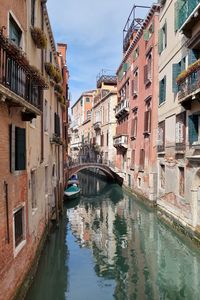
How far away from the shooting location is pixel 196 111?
34.8ft

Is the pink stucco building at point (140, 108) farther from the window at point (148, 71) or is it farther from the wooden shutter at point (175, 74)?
the wooden shutter at point (175, 74)

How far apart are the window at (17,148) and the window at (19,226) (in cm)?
93

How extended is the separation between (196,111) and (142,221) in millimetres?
6069

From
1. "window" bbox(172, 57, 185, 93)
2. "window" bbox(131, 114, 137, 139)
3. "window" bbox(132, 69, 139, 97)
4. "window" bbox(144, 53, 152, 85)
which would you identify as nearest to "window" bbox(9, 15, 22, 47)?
"window" bbox(172, 57, 185, 93)

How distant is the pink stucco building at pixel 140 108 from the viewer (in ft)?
57.1

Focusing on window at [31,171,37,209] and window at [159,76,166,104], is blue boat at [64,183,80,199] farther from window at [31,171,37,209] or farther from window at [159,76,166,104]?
window at [31,171,37,209]

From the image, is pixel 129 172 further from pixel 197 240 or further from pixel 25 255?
pixel 25 255

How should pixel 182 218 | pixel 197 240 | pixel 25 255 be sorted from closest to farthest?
pixel 25 255
pixel 197 240
pixel 182 218

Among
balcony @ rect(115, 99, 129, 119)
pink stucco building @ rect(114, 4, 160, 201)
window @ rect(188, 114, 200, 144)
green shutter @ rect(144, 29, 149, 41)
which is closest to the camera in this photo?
window @ rect(188, 114, 200, 144)

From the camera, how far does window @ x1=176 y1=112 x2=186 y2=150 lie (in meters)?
11.9

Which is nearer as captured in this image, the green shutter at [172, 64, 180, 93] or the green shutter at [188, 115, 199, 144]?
the green shutter at [188, 115, 199, 144]

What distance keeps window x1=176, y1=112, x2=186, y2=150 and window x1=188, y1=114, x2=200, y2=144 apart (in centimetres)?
78

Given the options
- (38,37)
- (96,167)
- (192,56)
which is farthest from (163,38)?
(96,167)

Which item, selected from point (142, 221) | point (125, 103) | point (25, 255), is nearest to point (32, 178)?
point (25, 255)
